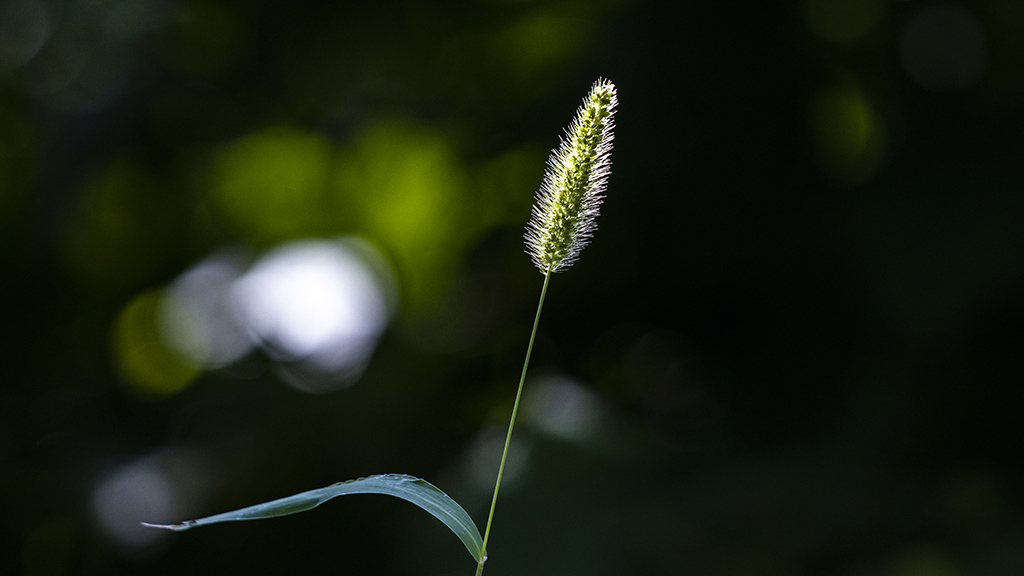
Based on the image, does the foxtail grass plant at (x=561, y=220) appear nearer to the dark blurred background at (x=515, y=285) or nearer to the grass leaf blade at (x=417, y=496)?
the grass leaf blade at (x=417, y=496)

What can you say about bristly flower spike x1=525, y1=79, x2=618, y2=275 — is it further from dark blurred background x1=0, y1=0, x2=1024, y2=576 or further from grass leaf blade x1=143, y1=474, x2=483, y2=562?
dark blurred background x1=0, y1=0, x2=1024, y2=576

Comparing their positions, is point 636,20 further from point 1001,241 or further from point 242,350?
point 242,350

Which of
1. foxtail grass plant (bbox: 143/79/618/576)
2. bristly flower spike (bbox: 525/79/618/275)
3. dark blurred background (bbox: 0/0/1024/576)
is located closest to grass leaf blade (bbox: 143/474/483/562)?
foxtail grass plant (bbox: 143/79/618/576)

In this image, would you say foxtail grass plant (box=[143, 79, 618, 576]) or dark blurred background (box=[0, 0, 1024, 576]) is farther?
dark blurred background (box=[0, 0, 1024, 576])

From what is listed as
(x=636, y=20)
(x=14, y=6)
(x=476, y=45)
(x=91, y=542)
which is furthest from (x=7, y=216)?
(x=636, y=20)

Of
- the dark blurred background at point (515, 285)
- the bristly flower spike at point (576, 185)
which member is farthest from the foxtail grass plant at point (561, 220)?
the dark blurred background at point (515, 285)

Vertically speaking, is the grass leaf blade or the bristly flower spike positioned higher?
the bristly flower spike
